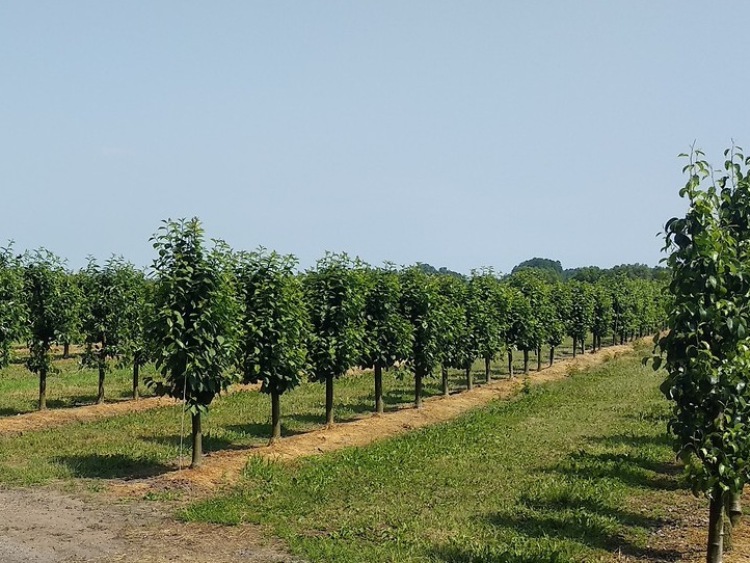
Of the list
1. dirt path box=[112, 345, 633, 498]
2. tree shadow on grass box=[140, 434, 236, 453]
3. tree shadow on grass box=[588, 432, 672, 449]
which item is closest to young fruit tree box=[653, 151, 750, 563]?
dirt path box=[112, 345, 633, 498]

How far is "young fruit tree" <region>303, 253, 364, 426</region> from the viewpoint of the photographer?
22828 mm

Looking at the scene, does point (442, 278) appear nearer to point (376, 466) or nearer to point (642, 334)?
point (376, 466)

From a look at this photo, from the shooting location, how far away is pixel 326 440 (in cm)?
2075

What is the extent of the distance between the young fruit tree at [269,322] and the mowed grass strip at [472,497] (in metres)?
2.83

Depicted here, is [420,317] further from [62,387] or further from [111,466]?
[62,387]

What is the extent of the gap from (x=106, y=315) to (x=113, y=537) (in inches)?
671

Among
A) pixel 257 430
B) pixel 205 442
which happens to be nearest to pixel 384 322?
pixel 257 430

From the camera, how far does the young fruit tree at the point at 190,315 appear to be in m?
16.0

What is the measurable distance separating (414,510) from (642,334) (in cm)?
7210

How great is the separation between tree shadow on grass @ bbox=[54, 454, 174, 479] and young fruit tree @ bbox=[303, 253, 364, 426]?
6.66 metres

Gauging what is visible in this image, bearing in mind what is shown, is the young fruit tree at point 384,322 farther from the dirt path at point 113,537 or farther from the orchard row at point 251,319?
the dirt path at point 113,537

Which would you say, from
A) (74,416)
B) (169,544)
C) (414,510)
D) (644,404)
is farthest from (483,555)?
(644,404)

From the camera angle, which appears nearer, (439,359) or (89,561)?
(89,561)

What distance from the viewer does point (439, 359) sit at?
29266 mm
